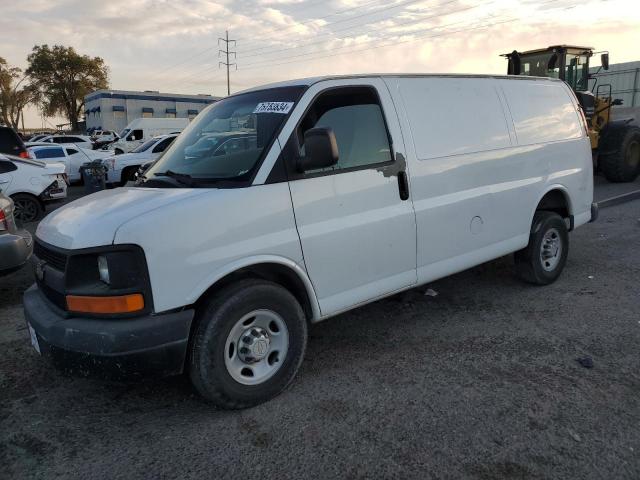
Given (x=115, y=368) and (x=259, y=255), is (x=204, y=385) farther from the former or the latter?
(x=259, y=255)

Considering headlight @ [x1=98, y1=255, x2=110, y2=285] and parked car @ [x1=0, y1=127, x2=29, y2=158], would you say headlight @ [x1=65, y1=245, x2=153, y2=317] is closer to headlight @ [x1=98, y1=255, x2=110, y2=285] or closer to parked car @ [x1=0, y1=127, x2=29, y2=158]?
headlight @ [x1=98, y1=255, x2=110, y2=285]

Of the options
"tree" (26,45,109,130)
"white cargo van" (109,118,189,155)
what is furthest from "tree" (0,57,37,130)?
"white cargo van" (109,118,189,155)

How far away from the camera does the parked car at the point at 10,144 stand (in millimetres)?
11469

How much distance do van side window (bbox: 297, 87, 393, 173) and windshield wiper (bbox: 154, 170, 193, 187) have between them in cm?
79

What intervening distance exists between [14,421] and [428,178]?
10.5 feet

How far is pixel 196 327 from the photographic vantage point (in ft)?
9.77

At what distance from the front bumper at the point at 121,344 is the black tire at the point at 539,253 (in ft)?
11.6

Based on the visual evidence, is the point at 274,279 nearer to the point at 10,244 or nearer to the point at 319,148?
the point at 319,148

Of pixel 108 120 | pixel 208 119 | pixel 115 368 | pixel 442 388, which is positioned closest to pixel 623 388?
pixel 442 388

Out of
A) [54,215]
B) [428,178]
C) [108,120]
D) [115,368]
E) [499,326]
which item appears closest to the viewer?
[115,368]

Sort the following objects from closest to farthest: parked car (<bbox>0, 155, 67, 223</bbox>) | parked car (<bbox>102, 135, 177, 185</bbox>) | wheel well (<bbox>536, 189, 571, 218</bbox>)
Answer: wheel well (<bbox>536, 189, 571, 218</bbox>) → parked car (<bbox>0, 155, 67, 223</bbox>) → parked car (<bbox>102, 135, 177, 185</bbox>)

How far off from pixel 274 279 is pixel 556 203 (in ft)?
11.1

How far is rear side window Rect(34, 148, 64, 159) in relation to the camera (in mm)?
17480

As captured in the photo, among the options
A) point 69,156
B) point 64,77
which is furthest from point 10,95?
point 69,156
